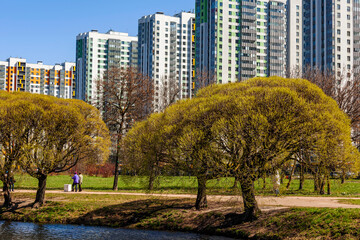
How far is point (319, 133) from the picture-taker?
101 ft

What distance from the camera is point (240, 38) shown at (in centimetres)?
16200

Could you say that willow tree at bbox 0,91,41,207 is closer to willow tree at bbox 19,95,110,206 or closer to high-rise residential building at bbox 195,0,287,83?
willow tree at bbox 19,95,110,206

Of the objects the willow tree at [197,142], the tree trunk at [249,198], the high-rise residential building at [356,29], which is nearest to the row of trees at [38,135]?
the willow tree at [197,142]

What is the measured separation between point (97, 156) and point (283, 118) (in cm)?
2070

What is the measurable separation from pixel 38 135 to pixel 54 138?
1520 millimetres

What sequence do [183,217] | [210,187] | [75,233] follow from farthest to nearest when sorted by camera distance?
1. [183,217]
2. [75,233]
3. [210,187]

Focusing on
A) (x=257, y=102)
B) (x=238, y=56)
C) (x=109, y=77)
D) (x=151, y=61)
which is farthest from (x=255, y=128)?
(x=151, y=61)

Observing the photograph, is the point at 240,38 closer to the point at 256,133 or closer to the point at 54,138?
the point at 54,138

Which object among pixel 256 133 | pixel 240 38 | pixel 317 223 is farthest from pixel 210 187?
pixel 240 38

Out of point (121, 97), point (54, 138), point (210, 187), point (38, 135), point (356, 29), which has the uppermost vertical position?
point (356, 29)

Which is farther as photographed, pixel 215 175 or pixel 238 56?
pixel 238 56

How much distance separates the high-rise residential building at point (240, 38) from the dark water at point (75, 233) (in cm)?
12182

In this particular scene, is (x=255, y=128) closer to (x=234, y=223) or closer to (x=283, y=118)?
(x=283, y=118)

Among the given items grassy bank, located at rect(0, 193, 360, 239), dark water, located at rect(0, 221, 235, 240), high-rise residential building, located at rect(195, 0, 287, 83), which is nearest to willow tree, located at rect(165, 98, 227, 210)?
grassy bank, located at rect(0, 193, 360, 239)
